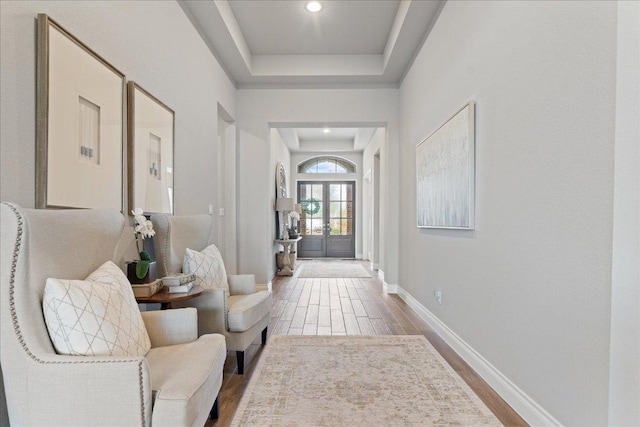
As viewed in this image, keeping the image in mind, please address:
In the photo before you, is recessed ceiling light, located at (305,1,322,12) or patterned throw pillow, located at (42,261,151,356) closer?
patterned throw pillow, located at (42,261,151,356)

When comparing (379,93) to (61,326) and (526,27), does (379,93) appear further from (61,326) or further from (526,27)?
(61,326)

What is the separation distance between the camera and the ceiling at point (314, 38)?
141 inches

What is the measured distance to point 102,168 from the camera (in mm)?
2045

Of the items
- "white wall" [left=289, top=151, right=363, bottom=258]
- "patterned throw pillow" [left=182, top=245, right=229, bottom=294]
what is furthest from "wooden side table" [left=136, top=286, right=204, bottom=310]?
"white wall" [left=289, top=151, right=363, bottom=258]

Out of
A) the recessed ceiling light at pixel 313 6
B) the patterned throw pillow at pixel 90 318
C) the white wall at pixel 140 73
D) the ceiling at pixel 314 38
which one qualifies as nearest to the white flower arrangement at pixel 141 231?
the patterned throw pillow at pixel 90 318

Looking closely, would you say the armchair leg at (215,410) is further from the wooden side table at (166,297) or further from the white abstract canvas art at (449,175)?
the white abstract canvas art at (449,175)

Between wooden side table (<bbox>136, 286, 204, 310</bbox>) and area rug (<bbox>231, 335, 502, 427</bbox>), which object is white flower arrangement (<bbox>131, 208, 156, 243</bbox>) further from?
area rug (<bbox>231, 335, 502, 427</bbox>)

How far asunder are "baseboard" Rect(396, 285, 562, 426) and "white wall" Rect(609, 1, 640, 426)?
1.58 feet

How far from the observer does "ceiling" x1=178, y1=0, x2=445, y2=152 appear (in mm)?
3574

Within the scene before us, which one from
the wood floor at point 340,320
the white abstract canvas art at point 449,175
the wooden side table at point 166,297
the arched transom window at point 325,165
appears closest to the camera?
the wooden side table at point 166,297

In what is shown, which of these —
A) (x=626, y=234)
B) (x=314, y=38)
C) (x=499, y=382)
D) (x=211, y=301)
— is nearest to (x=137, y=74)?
(x=211, y=301)

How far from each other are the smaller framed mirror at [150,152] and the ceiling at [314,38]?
3.86ft

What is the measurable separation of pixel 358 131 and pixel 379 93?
2.63m

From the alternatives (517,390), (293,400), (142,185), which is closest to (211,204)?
(142,185)
